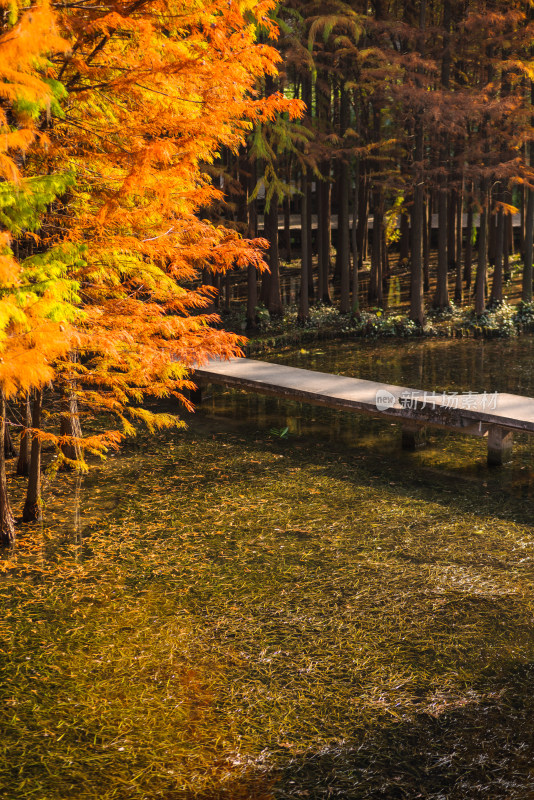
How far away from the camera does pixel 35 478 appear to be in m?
7.78

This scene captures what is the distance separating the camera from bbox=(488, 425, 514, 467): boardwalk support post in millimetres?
9648

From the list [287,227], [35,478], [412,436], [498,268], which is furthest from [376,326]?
[35,478]

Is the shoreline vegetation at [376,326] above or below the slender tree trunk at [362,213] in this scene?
below

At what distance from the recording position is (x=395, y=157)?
21391 millimetres

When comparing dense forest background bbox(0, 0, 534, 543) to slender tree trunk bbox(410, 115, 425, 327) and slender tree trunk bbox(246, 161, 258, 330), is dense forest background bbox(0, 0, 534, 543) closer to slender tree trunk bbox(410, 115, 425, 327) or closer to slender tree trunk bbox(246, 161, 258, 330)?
slender tree trunk bbox(246, 161, 258, 330)

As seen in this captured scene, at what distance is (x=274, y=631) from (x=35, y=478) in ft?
10.5

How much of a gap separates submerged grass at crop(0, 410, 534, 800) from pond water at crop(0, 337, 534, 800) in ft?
0.05

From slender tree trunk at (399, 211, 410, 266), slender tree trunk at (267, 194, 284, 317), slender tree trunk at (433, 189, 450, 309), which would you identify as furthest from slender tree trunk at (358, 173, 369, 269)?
slender tree trunk at (267, 194, 284, 317)

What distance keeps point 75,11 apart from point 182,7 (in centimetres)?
100

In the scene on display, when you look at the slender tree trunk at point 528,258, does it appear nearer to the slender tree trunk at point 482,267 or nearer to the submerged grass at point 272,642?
the slender tree trunk at point 482,267

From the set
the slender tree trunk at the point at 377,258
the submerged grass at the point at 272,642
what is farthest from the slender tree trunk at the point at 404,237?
the submerged grass at the point at 272,642

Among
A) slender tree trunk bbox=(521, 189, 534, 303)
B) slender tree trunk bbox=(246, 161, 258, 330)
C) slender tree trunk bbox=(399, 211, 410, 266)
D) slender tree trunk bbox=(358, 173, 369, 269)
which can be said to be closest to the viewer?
slender tree trunk bbox=(246, 161, 258, 330)

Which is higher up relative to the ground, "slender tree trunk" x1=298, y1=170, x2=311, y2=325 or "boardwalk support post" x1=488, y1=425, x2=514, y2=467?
"slender tree trunk" x1=298, y1=170, x2=311, y2=325

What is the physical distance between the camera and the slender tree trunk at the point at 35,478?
24.9 feet
